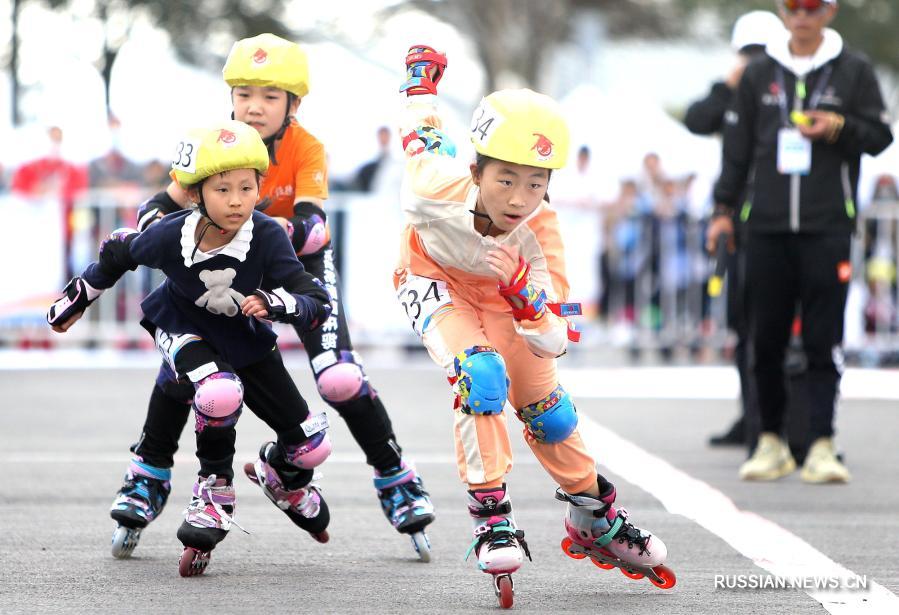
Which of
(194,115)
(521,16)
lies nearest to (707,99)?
(194,115)

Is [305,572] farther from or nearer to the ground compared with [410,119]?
nearer to the ground

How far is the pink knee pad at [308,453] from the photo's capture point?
6250 millimetres

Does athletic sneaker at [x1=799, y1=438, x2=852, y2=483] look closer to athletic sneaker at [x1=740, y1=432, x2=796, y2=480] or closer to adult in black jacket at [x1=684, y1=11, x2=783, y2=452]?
athletic sneaker at [x1=740, y1=432, x2=796, y2=480]

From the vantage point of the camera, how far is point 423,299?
5.89m

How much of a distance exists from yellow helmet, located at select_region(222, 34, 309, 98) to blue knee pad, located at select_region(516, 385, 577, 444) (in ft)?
5.83

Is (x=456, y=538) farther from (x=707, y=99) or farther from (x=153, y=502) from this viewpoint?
(x=707, y=99)

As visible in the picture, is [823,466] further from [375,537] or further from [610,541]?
[610,541]

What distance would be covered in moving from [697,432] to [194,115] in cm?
1194

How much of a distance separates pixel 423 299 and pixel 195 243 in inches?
31.4

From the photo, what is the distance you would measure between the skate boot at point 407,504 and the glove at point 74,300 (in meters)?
1.33

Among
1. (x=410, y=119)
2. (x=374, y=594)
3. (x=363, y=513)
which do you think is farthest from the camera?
(x=363, y=513)

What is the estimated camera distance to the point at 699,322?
16609 mm

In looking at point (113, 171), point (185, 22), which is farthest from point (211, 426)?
point (185, 22)

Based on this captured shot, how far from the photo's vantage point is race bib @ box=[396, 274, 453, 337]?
5852 millimetres
